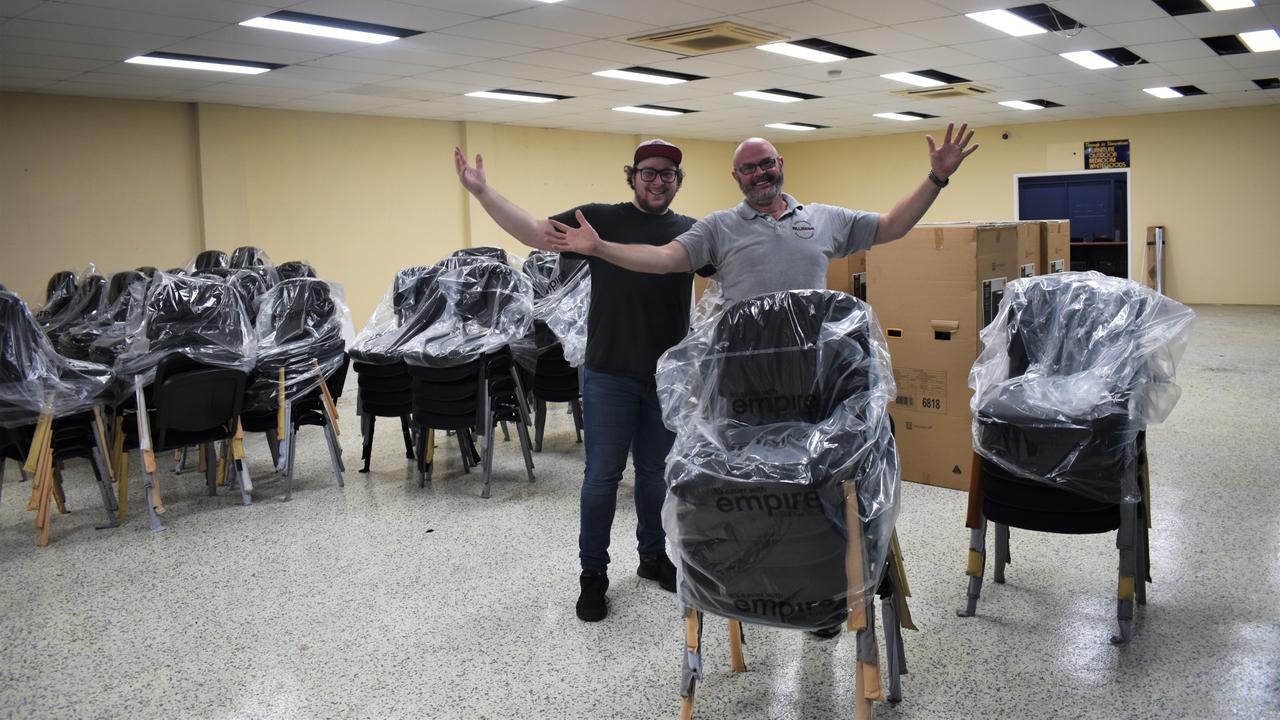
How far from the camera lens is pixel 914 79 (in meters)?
8.98

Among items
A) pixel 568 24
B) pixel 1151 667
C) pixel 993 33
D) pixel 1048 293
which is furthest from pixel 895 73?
pixel 1151 667

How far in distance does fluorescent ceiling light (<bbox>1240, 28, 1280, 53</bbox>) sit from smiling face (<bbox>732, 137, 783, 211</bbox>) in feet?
20.8

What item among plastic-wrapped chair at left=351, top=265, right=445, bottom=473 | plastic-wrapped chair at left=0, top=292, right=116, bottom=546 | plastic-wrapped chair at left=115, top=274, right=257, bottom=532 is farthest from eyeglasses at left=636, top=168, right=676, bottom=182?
plastic-wrapped chair at left=0, top=292, right=116, bottom=546

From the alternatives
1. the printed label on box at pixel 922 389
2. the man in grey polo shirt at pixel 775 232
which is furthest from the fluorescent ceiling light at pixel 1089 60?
the man in grey polo shirt at pixel 775 232

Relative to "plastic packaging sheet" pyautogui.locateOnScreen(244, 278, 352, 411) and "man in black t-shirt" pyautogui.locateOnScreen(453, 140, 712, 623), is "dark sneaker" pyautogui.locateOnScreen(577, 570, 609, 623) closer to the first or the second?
"man in black t-shirt" pyautogui.locateOnScreen(453, 140, 712, 623)

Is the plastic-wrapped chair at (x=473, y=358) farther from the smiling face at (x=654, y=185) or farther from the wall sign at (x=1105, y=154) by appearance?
the wall sign at (x=1105, y=154)

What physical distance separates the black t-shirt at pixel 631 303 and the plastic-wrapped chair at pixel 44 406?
250cm

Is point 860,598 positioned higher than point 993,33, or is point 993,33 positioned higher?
point 993,33

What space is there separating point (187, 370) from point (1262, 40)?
8.12 metres

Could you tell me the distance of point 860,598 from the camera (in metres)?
1.93

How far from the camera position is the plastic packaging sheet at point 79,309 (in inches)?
221

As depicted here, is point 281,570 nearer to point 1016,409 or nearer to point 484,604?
point 484,604

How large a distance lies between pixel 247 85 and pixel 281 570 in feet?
18.5

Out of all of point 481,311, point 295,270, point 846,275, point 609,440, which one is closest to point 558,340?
point 481,311
